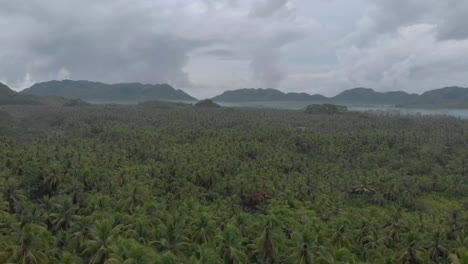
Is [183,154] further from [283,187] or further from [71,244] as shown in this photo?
[71,244]

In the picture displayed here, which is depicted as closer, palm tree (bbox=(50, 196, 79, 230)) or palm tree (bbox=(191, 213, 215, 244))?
palm tree (bbox=(191, 213, 215, 244))

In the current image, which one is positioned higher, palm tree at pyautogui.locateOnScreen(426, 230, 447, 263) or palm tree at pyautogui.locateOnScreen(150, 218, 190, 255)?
palm tree at pyautogui.locateOnScreen(150, 218, 190, 255)

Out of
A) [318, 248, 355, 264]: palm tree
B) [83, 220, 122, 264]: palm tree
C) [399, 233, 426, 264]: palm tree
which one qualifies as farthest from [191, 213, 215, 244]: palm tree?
[399, 233, 426, 264]: palm tree

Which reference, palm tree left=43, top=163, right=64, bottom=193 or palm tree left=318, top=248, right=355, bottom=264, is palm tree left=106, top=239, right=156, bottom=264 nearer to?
palm tree left=318, top=248, right=355, bottom=264

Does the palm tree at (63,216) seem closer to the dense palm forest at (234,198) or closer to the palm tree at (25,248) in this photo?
the dense palm forest at (234,198)

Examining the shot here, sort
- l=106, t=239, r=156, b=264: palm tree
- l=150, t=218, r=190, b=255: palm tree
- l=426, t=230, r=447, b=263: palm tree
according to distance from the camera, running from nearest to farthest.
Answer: l=106, t=239, r=156, b=264: palm tree → l=150, t=218, r=190, b=255: palm tree → l=426, t=230, r=447, b=263: palm tree

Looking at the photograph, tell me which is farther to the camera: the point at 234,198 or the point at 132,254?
the point at 234,198

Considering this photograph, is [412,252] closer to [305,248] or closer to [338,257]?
[338,257]

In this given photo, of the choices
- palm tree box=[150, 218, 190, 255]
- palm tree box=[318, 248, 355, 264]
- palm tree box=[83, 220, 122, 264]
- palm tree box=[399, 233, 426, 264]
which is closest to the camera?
palm tree box=[83, 220, 122, 264]

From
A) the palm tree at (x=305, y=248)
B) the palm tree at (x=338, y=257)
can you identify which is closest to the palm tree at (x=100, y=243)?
the palm tree at (x=305, y=248)

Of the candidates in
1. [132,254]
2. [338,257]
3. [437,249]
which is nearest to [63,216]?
[132,254]
